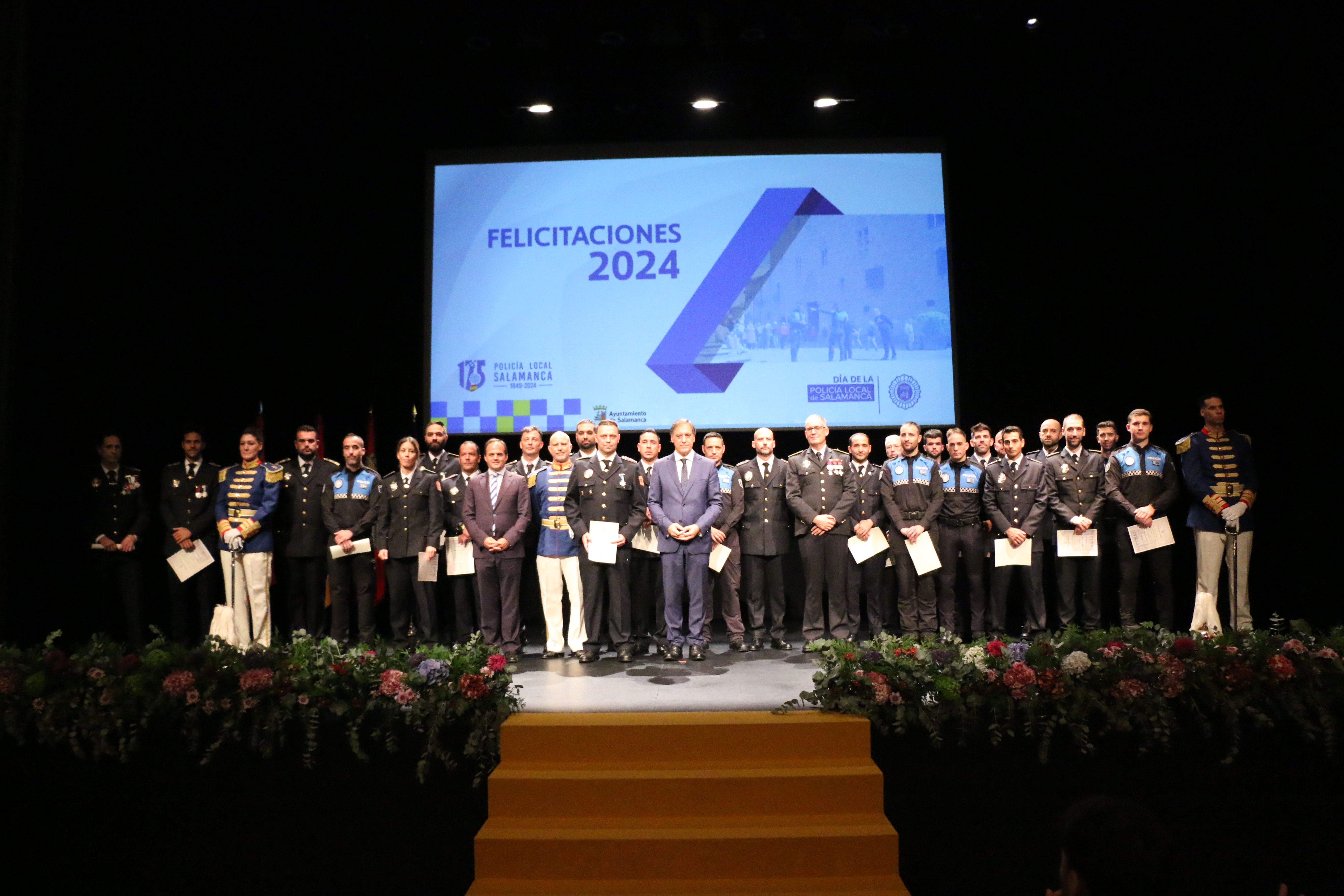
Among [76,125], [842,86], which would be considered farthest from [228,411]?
[842,86]

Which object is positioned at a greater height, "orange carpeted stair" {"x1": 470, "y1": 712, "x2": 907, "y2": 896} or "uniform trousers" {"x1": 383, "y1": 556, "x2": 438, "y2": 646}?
"uniform trousers" {"x1": 383, "y1": 556, "x2": 438, "y2": 646}

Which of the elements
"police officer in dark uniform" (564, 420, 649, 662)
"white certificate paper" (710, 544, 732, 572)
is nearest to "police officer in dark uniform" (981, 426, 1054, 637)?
"white certificate paper" (710, 544, 732, 572)

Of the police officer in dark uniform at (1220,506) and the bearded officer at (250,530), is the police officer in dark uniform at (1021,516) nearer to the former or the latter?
the police officer in dark uniform at (1220,506)

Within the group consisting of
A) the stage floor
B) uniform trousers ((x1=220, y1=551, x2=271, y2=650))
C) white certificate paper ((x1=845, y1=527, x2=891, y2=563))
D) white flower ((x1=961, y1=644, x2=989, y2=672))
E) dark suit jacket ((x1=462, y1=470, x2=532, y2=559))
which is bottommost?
the stage floor

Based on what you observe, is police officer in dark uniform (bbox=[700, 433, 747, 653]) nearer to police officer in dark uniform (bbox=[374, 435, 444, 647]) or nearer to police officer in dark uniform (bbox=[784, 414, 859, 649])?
police officer in dark uniform (bbox=[784, 414, 859, 649])

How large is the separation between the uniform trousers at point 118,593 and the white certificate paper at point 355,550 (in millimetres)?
979

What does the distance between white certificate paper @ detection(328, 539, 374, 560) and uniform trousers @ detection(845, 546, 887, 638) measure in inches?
122

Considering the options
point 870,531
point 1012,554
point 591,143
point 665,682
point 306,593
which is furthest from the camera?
point 591,143

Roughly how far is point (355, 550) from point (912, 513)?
3630 millimetres

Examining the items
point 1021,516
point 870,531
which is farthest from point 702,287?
point 1021,516

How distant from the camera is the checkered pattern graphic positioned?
6.90 m

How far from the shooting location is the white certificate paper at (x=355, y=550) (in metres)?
6.07

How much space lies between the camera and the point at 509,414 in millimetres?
6918

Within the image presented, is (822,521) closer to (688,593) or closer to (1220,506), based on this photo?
(688,593)
